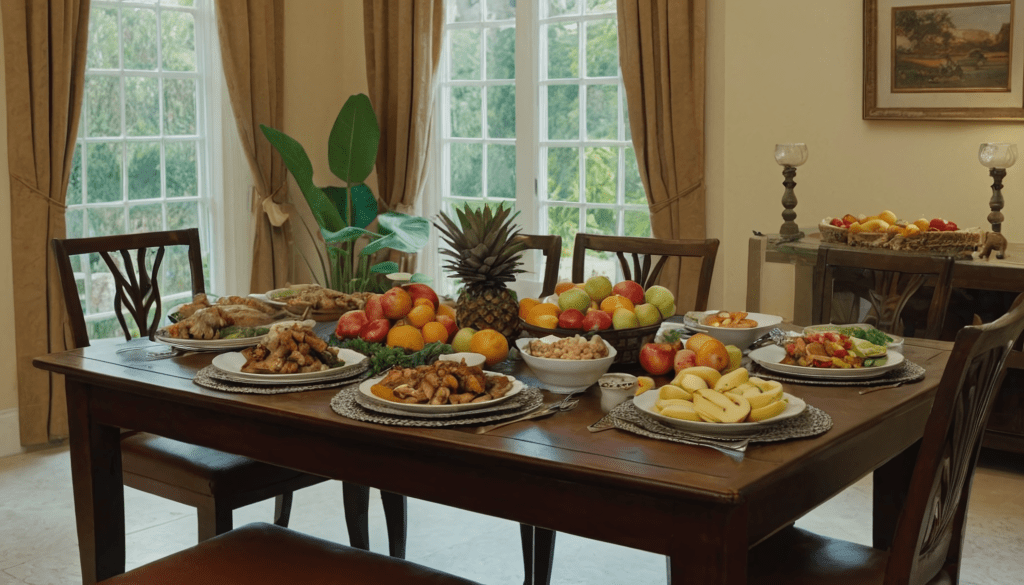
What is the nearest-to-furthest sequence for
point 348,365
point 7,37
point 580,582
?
1. point 348,365
2. point 580,582
3. point 7,37

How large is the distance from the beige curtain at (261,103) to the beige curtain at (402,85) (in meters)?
0.53

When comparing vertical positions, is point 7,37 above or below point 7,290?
above

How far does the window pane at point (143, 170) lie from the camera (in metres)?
5.01

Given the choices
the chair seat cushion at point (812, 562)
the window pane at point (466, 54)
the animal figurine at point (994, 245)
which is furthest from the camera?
the window pane at point (466, 54)

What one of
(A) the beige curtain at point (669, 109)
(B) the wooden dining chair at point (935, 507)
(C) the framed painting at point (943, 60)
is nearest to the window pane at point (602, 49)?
(A) the beige curtain at point (669, 109)

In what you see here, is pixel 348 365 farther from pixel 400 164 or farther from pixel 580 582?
pixel 400 164

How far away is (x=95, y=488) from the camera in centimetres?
232

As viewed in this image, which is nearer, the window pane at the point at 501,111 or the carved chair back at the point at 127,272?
the carved chair back at the point at 127,272

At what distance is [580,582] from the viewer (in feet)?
10.2

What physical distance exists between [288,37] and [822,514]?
12.4 ft

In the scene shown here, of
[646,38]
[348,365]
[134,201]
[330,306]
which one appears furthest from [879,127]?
[134,201]

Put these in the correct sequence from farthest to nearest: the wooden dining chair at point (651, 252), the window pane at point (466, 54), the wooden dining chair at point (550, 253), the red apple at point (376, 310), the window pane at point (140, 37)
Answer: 1. the window pane at point (466, 54)
2. the window pane at point (140, 37)
3. the wooden dining chair at point (550, 253)
4. the wooden dining chair at point (651, 252)
5. the red apple at point (376, 310)

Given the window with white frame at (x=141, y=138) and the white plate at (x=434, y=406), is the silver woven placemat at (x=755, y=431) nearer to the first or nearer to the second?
the white plate at (x=434, y=406)

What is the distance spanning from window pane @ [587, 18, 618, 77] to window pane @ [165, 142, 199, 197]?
81.6 inches
